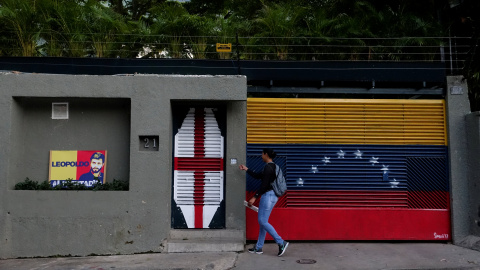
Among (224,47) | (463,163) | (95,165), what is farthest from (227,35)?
(463,163)

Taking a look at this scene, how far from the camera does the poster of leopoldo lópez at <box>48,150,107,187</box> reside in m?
6.82

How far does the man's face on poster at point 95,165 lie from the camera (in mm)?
6863

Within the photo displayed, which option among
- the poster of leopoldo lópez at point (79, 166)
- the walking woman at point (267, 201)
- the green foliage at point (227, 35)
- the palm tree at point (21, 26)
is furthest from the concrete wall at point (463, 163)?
the palm tree at point (21, 26)

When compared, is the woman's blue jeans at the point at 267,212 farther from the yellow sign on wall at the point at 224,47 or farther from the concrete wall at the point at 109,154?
the yellow sign on wall at the point at 224,47

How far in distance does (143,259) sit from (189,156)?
2.11 meters

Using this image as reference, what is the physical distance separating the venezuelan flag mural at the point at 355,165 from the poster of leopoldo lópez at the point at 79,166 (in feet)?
9.75

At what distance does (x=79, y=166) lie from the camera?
6867 millimetres

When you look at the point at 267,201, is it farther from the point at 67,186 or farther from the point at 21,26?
the point at 21,26

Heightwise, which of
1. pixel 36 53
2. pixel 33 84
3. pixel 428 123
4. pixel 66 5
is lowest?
pixel 428 123

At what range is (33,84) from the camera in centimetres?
656

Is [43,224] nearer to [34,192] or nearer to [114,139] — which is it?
[34,192]

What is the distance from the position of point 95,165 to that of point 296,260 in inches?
168

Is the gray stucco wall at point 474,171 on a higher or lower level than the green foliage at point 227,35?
lower

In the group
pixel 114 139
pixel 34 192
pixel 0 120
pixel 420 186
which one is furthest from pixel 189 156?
pixel 420 186
